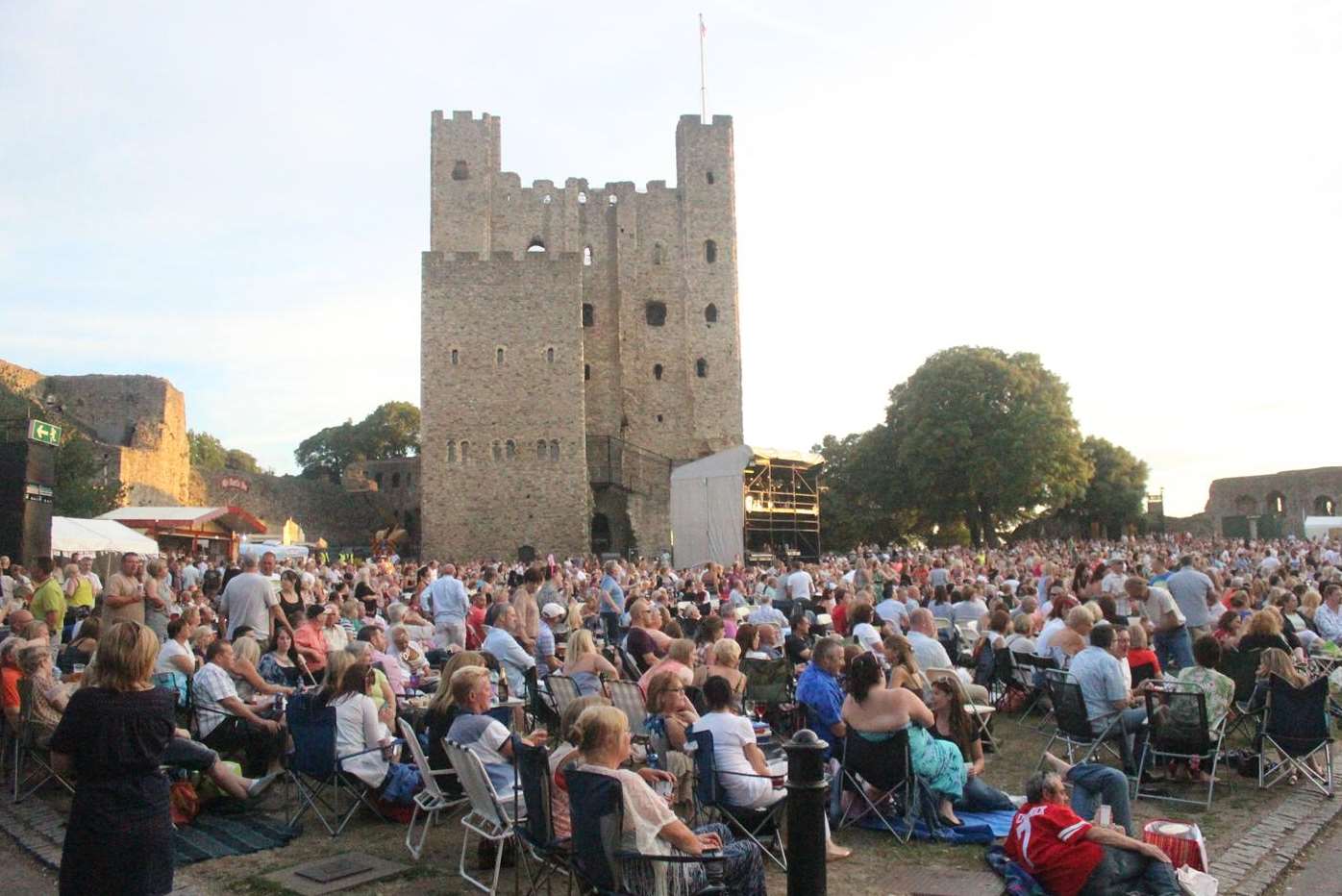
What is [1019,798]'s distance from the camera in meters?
6.16

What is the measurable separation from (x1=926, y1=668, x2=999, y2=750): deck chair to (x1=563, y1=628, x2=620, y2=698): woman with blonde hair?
2.13 metres

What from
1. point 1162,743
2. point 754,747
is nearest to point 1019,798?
point 1162,743

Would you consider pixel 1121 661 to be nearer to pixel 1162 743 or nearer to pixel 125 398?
pixel 1162 743

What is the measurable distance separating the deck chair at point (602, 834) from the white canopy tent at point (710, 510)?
2612 cm

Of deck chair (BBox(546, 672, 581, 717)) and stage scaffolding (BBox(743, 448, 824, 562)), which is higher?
stage scaffolding (BBox(743, 448, 824, 562))

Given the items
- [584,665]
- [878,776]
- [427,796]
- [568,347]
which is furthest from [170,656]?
[568,347]

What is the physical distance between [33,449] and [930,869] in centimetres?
1344

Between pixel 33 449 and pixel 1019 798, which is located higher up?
pixel 33 449

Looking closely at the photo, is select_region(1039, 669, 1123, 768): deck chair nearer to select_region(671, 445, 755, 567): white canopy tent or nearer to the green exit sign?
the green exit sign

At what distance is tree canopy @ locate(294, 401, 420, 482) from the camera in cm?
6519

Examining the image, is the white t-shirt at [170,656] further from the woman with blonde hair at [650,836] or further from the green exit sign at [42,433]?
the green exit sign at [42,433]

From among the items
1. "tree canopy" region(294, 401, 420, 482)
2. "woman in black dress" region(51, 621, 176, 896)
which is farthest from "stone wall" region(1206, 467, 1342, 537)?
"woman in black dress" region(51, 621, 176, 896)

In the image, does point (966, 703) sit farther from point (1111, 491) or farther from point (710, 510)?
point (1111, 491)

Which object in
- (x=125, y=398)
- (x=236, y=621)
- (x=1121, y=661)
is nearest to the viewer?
(x=1121, y=661)
